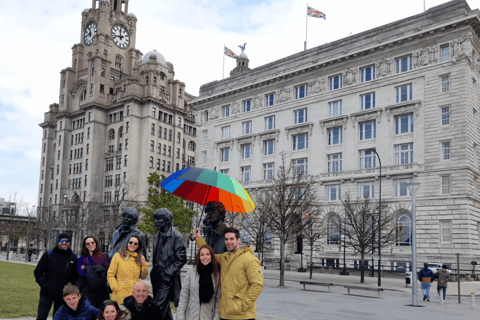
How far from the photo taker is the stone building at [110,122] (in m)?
86.9

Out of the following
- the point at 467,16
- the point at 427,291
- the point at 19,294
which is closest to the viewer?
the point at 19,294

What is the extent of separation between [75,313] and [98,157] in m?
87.2

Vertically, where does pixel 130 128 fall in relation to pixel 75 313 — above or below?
above

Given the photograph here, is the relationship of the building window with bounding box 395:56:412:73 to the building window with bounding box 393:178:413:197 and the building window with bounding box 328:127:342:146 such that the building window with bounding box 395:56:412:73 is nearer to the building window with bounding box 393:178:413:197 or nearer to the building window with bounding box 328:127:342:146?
the building window with bounding box 328:127:342:146

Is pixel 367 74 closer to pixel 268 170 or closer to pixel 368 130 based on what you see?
pixel 368 130

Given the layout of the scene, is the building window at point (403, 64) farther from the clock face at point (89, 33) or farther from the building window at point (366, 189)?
the clock face at point (89, 33)

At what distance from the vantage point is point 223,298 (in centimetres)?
650

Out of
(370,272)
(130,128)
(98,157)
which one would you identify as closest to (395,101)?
(370,272)

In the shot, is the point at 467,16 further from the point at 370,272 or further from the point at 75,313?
the point at 75,313

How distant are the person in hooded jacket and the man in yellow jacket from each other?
6.81 feet

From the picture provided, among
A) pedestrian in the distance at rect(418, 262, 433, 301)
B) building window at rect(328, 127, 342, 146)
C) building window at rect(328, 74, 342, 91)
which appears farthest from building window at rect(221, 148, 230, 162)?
pedestrian in the distance at rect(418, 262, 433, 301)

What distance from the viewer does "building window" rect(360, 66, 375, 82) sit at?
51562mm

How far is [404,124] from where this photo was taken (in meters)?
48.4

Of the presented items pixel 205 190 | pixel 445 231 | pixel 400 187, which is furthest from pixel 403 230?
pixel 205 190
